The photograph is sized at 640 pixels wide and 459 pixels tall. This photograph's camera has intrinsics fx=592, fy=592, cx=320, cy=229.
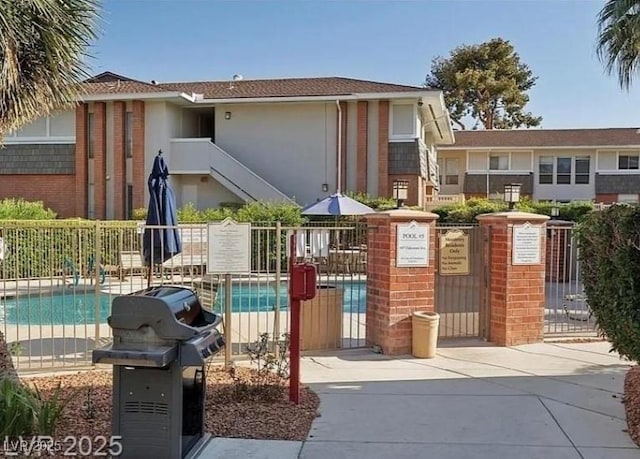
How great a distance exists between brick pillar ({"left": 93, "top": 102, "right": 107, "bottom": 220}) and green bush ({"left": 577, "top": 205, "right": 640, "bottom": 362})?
861 inches

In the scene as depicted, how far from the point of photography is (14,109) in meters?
6.14

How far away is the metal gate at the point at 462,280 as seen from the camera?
353 inches

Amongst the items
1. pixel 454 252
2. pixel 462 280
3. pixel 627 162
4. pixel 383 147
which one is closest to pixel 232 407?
pixel 454 252

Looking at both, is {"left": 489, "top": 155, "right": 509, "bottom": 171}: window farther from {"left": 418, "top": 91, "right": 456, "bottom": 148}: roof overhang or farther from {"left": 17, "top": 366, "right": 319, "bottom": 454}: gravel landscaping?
{"left": 17, "top": 366, "right": 319, "bottom": 454}: gravel landscaping

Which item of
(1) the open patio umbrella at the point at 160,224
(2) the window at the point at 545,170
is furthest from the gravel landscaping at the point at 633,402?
(2) the window at the point at 545,170

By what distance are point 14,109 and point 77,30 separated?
3.50 feet

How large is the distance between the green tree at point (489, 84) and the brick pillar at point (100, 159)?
28842 millimetres

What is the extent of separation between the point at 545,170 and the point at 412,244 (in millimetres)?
29824

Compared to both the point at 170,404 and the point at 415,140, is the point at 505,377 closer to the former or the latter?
the point at 170,404

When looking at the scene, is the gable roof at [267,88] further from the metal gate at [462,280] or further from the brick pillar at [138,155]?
the metal gate at [462,280]

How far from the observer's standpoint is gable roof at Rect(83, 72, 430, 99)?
2341 centimetres

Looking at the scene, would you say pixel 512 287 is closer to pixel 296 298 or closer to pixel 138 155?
pixel 296 298

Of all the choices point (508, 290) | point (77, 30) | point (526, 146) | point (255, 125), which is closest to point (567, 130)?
point (526, 146)

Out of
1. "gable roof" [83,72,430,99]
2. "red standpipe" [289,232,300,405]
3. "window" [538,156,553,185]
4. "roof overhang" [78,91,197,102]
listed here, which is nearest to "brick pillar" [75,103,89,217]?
"roof overhang" [78,91,197,102]
